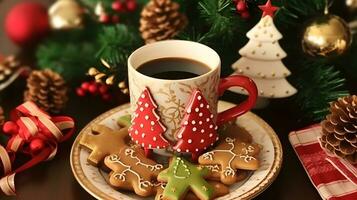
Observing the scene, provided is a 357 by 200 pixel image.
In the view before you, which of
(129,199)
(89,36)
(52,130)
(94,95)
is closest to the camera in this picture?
(129,199)

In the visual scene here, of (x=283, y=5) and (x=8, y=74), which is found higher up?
(x=283, y=5)

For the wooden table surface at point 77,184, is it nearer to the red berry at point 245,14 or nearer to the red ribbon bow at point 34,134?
the red ribbon bow at point 34,134

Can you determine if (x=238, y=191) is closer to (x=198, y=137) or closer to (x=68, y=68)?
(x=198, y=137)

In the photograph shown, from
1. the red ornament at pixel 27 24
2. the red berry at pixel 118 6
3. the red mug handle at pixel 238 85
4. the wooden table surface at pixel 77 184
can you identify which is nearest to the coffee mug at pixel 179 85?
the red mug handle at pixel 238 85

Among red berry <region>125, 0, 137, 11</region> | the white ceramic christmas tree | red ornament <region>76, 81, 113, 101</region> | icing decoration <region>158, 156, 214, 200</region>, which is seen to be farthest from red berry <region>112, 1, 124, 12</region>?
icing decoration <region>158, 156, 214, 200</region>

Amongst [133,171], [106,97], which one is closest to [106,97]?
[106,97]

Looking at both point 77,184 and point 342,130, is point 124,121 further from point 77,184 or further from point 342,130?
point 342,130

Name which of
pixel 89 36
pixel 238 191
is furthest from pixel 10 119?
pixel 238 191
